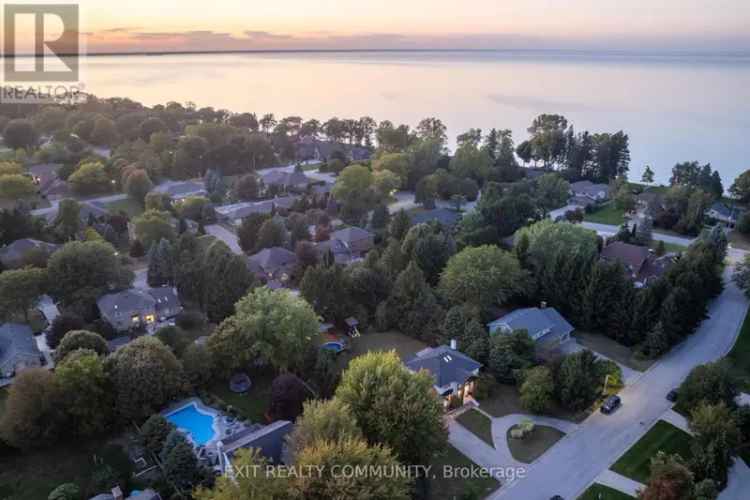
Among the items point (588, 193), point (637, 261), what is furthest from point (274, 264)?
point (588, 193)

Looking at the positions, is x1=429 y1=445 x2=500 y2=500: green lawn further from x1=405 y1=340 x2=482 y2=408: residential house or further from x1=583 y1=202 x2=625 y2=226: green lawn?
x1=583 y1=202 x2=625 y2=226: green lawn

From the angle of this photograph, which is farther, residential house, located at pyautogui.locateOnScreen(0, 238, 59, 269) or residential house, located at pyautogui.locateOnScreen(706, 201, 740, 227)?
residential house, located at pyautogui.locateOnScreen(706, 201, 740, 227)

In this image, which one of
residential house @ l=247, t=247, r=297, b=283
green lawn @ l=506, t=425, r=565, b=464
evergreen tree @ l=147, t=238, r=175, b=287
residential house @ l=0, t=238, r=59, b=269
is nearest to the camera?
green lawn @ l=506, t=425, r=565, b=464

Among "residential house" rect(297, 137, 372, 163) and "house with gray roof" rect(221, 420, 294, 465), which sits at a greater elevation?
"residential house" rect(297, 137, 372, 163)

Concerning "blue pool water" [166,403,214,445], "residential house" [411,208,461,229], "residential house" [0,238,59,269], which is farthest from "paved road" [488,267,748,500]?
"residential house" [0,238,59,269]

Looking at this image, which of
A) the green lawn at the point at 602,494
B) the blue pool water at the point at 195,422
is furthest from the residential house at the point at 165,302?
the green lawn at the point at 602,494

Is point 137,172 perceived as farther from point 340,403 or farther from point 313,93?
point 313,93

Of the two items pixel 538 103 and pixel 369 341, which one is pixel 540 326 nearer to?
pixel 369 341

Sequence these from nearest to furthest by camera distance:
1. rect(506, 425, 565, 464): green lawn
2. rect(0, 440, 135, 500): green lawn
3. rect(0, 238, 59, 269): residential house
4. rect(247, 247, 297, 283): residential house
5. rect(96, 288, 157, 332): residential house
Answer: rect(0, 440, 135, 500): green lawn < rect(506, 425, 565, 464): green lawn < rect(96, 288, 157, 332): residential house < rect(0, 238, 59, 269): residential house < rect(247, 247, 297, 283): residential house

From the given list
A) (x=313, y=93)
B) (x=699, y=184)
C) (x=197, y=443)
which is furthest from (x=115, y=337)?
(x=313, y=93)
